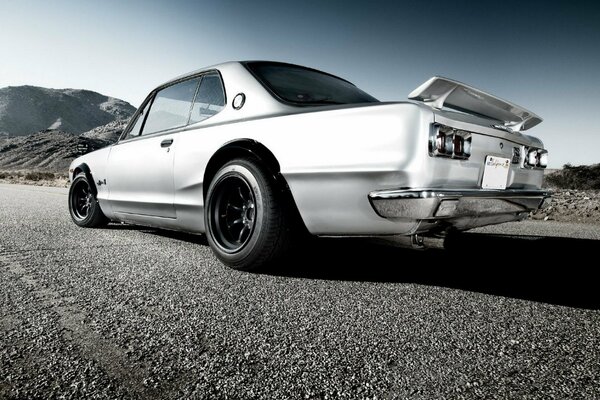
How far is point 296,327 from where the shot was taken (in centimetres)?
157

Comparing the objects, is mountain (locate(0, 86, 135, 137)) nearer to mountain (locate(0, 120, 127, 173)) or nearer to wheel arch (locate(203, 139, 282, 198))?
mountain (locate(0, 120, 127, 173))

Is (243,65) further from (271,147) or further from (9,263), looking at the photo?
(9,263)

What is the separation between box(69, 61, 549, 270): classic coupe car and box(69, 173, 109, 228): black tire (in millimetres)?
1154

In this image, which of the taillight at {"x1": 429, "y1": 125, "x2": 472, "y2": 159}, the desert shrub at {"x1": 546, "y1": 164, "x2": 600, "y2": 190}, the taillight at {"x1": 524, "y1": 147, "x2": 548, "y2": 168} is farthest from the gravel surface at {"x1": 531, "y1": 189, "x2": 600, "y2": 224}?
the desert shrub at {"x1": 546, "y1": 164, "x2": 600, "y2": 190}

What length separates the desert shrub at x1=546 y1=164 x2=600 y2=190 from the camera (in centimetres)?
1308

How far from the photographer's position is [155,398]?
3.46 ft

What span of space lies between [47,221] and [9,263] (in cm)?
229

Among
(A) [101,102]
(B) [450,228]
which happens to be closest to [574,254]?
(B) [450,228]


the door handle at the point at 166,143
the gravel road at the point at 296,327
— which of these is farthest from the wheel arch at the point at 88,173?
the door handle at the point at 166,143

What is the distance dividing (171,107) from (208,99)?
0.67 m

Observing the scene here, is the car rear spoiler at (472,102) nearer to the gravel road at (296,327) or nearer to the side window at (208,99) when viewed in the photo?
the gravel road at (296,327)

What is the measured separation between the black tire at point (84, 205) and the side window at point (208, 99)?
74.2 inches

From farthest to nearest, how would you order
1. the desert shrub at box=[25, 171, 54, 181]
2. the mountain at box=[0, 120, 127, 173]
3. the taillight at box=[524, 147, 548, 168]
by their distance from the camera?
the mountain at box=[0, 120, 127, 173] < the desert shrub at box=[25, 171, 54, 181] < the taillight at box=[524, 147, 548, 168]

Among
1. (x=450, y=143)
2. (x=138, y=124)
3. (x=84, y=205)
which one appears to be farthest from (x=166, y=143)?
(x=450, y=143)
